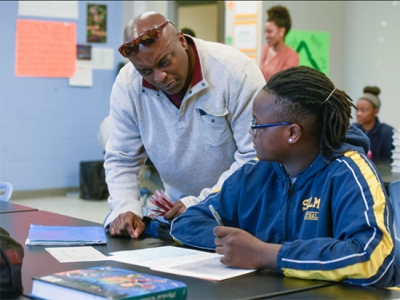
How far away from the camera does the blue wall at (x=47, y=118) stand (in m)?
6.38

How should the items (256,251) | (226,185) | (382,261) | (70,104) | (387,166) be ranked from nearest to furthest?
(382,261)
(256,251)
(226,185)
(387,166)
(70,104)

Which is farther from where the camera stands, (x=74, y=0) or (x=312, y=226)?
(x=74, y=0)

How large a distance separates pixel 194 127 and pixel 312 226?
774 mm

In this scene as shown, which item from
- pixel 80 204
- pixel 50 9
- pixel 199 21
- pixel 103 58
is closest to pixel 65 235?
pixel 80 204

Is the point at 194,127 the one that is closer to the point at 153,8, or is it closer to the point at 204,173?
the point at 204,173

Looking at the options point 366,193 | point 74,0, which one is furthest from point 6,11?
point 366,193

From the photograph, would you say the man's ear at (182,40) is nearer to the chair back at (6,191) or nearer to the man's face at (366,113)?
the chair back at (6,191)

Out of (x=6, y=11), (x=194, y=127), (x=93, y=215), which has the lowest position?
(x=93, y=215)

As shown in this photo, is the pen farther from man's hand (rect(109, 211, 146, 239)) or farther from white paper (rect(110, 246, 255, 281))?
man's hand (rect(109, 211, 146, 239))

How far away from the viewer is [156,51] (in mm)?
2109

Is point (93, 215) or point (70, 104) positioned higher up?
point (70, 104)

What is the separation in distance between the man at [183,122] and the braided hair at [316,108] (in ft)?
1.67

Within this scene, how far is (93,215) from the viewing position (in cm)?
570

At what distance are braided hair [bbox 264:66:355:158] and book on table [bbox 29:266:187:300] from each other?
62 cm
